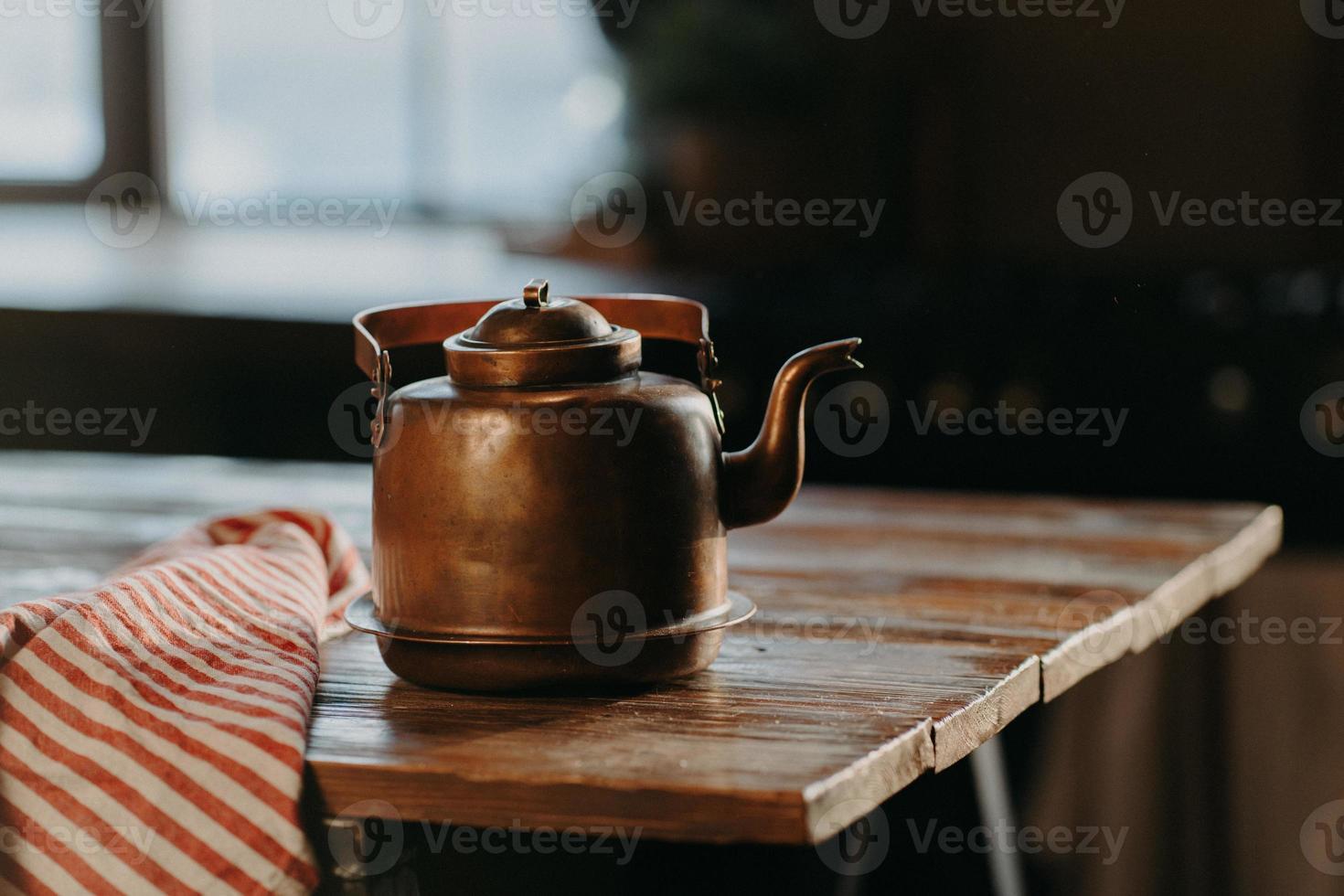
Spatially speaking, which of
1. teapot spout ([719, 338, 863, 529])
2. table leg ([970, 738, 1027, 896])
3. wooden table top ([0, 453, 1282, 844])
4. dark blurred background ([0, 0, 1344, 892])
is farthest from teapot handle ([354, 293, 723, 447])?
dark blurred background ([0, 0, 1344, 892])

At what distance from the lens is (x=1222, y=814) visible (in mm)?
2328

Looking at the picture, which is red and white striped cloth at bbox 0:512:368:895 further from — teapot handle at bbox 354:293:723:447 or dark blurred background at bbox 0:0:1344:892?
dark blurred background at bbox 0:0:1344:892

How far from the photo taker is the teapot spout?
1116mm

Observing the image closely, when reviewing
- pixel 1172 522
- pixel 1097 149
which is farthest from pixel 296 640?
pixel 1097 149

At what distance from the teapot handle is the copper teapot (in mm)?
34

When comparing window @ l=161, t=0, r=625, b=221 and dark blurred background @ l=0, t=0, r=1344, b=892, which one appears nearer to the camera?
dark blurred background @ l=0, t=0, r=1344, b=892

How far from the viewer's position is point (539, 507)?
1.01 metres

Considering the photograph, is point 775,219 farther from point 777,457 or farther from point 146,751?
point 146,751

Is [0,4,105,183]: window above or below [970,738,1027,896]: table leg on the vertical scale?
above

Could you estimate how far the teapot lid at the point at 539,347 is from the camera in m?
1.04

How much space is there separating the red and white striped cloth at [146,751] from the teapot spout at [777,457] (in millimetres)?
308

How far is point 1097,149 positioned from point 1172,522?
1672mm

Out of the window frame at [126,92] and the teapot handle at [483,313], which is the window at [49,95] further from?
the teapot handle at [483,313]

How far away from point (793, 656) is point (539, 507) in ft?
0.87
